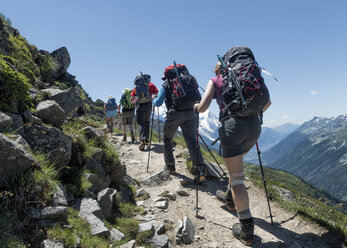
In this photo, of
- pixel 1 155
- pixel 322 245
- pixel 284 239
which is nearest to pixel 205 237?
pixel 284 239

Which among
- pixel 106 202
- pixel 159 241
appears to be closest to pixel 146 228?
pixel 159 241

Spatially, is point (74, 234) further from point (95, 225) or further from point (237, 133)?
point (237, 133)

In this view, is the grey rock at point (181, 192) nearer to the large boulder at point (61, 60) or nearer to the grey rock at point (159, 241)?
the grey rock at point (159, 241)

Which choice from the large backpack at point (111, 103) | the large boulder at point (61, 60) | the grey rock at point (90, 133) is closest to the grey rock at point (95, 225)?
the grey rock at point (90, 133)

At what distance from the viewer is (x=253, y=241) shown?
4629 mm

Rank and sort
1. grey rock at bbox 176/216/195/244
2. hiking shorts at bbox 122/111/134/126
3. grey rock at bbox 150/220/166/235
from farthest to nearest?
hiking shorts at bbox 122/111/134/126 < grey rock at bbox 150/220/166/235 < grey rock at bbox 176/216/195/244

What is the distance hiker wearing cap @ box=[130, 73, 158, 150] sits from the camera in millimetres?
11828

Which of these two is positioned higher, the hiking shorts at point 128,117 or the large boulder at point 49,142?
the hiking shorts at point 128,117

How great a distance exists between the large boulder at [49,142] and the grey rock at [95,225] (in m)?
1.30

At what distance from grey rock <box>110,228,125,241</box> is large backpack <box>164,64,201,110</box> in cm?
446

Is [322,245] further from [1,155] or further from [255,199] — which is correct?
[1,155]

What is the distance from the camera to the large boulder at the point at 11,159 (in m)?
3.21

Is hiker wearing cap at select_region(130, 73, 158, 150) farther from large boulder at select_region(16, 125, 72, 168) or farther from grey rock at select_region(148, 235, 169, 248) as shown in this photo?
grey rock at select_region(148, 235, 169, 248)

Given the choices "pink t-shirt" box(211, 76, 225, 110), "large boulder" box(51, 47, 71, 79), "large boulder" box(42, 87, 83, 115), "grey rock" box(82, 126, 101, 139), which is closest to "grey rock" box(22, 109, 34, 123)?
"large boulder" box(42, 87, 83, 115)
